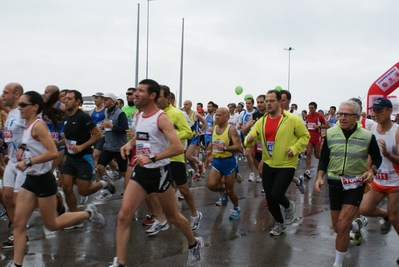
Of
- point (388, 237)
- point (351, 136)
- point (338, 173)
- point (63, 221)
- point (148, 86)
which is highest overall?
point (148, 86)

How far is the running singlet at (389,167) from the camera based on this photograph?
5.66m

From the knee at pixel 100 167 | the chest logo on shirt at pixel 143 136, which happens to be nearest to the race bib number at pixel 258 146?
the knee at pixel 100 167

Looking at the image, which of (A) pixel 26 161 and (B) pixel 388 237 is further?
(B) pixel 388 237

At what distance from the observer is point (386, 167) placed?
19.0 feet

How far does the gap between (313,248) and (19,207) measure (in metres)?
3.50

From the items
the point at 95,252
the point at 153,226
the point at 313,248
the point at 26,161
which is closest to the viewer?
the point at 26,161

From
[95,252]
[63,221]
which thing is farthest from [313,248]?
[63,221]

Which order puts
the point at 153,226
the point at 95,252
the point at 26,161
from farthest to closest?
1. the point at 153,226
2. the point at 95,252
3. the point at 26,161

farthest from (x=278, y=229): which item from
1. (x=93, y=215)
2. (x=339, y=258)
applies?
(x=93, y=215)

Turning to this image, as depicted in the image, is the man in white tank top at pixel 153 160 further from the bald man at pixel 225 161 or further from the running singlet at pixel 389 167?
the bald man at pixel 225 161

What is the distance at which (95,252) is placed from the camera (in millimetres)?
5750

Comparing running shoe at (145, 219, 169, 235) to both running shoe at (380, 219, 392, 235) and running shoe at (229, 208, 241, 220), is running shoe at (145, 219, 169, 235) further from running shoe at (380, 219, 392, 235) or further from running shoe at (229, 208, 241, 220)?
running shoe at (380, 219, 392, 235)

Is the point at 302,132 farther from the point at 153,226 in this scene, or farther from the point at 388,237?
the point at 153,226

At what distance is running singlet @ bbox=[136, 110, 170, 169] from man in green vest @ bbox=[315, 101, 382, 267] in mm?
1773
